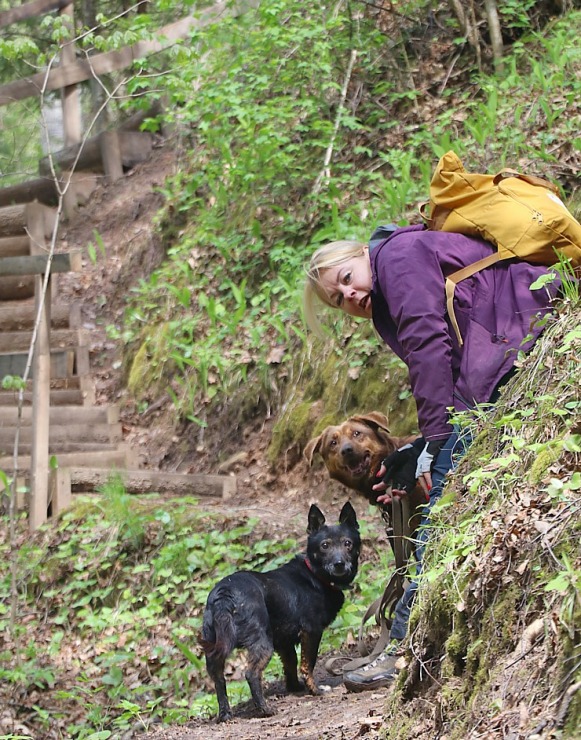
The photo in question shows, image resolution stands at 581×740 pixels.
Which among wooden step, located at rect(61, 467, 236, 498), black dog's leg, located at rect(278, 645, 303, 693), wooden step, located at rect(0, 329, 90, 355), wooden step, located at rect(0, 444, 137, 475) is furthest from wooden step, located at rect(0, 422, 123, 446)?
black dog's leg, located at rect(278, 645, 303, 693)

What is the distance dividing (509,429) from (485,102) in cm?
729

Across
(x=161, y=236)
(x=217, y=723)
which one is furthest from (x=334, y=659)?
(x=161, y=236)

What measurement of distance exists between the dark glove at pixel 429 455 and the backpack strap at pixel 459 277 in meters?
0.47

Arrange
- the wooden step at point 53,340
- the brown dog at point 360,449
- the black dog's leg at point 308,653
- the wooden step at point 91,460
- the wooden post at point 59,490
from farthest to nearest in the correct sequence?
the wooden step at point 53,340 < the wooden step at point 91,460 < the wooden post at point 59,490 < the brown dog at point 360,449 < the black dog's leg at point 308,653

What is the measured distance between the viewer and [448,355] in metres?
3.87

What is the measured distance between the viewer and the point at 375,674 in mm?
4324

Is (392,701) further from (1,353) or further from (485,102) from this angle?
(1,353)

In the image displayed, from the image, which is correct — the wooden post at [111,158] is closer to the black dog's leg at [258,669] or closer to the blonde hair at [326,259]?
the blonde hair at [326,259]

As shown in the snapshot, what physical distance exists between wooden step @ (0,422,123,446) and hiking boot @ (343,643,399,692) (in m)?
5.89

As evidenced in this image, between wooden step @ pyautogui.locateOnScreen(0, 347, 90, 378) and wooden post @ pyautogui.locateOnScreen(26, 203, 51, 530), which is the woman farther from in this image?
wooden step @ pyautogui.locateOnScreen(0, 347, 90, 378)

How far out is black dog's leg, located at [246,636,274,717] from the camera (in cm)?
465

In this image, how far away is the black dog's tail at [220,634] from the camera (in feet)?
15.3

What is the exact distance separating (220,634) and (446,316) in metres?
2.12

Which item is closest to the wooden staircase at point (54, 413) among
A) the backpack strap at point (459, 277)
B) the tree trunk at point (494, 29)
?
the backpack strap at point (459, 277)
